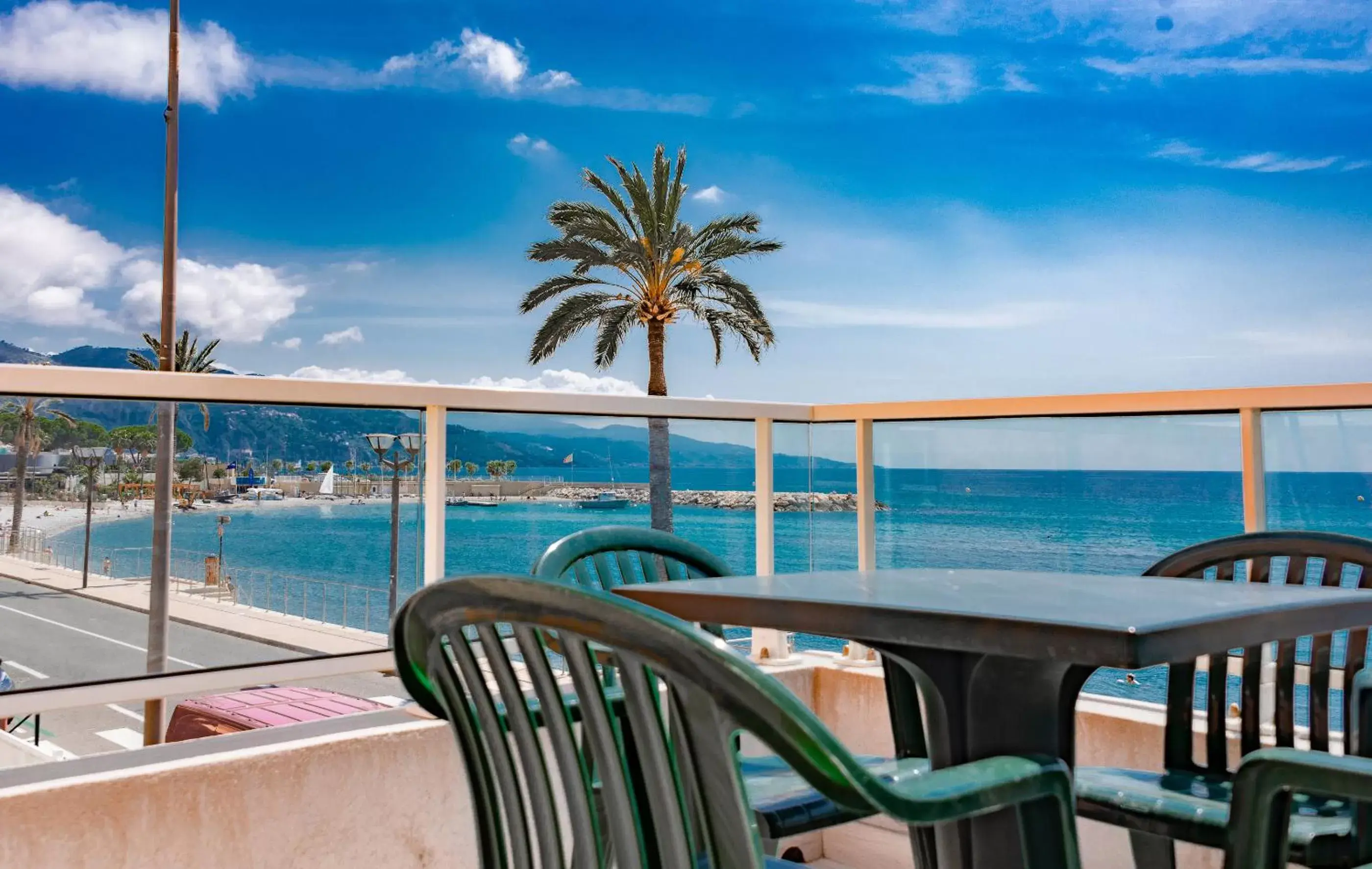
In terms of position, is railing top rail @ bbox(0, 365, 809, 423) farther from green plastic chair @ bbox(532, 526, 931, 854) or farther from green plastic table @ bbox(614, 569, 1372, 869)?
green plastic table @ bbox(614, 569, 1372, 869)

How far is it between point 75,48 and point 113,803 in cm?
6216

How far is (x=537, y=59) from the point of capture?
181 ft

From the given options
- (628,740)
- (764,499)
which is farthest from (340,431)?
(628,740)

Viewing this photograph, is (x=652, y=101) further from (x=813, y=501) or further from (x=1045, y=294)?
(x=813, y=501)

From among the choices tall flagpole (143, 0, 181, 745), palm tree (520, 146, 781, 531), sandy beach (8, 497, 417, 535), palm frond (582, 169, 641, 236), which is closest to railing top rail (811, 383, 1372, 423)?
sandy beach (8, 497, 417, 535)

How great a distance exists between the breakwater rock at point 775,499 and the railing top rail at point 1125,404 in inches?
10.4

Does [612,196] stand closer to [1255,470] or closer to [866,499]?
[866,499]

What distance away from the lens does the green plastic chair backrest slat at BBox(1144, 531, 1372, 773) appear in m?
1.91

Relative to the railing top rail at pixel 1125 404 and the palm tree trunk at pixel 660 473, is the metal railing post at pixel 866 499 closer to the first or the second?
the railing top rail at pixel 1125 404

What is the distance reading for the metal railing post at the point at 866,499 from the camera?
363 centimetres

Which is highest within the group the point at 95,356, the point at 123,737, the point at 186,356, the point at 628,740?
the point at 95,356

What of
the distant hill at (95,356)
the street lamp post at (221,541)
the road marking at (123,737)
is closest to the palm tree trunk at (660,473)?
the street lamp post at (221,541)

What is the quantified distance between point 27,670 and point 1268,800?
2.40 meters

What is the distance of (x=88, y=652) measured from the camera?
2.53 meters
